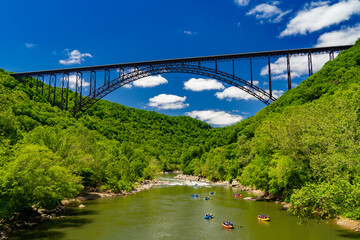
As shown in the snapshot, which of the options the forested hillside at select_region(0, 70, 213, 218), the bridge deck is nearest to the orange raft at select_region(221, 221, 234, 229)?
the forested hillside at select_region(0, 70, 213, 218)

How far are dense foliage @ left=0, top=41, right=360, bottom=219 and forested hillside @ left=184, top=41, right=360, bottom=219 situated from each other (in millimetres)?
98

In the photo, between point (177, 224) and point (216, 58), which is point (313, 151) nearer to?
point (177, 224)

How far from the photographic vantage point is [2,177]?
679 inches

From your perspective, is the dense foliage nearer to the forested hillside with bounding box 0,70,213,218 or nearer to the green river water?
the forested hillside with bounding box 0,70,213,218

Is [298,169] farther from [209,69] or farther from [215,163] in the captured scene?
[215,163]

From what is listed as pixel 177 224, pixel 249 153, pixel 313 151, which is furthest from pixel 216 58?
pixel 177 224

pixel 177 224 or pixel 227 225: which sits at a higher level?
pixel 227 225

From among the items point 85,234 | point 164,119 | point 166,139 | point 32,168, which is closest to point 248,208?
point 85,234

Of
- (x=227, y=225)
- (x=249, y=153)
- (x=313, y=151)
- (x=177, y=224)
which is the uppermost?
(x=313, y=151)

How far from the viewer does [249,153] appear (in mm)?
51781

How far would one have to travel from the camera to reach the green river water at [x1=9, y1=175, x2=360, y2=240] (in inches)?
798

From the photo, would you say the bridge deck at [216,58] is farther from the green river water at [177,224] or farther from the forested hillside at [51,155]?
the green river water at [177,224]

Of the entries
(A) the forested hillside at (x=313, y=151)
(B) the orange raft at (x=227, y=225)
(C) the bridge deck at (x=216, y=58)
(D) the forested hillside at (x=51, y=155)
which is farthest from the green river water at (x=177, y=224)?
(C) the bridge deck at (x=216, y=58)

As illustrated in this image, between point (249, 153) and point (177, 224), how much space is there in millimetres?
31236
